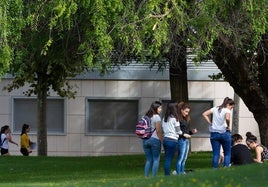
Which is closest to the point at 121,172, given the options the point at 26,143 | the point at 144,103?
the point at 26,143

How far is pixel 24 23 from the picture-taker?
50.3 feet

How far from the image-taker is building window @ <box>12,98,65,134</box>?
128ft

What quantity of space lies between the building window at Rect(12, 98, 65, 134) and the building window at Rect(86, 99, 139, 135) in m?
1.19

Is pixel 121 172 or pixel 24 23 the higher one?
pixel 24 23

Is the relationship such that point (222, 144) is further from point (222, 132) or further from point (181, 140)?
point (181, 140)

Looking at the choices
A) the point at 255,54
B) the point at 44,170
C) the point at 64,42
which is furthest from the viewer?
the point at 44,170

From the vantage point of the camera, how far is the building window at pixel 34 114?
128ft

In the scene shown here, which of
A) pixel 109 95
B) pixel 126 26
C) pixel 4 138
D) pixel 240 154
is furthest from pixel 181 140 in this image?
pixel 109 95

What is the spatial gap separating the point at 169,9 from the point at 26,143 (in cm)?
1683

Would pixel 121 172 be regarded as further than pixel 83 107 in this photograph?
No

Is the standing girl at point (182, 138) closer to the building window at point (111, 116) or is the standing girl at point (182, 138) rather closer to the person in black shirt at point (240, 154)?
the person in black shirt at point (240, 154)

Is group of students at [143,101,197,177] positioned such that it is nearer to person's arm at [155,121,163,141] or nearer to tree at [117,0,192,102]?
person's arm at [155,121,163,141]

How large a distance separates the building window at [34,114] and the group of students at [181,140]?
20.0 meters

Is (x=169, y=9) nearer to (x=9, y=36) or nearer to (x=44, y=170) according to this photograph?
(x=9, y=36)
